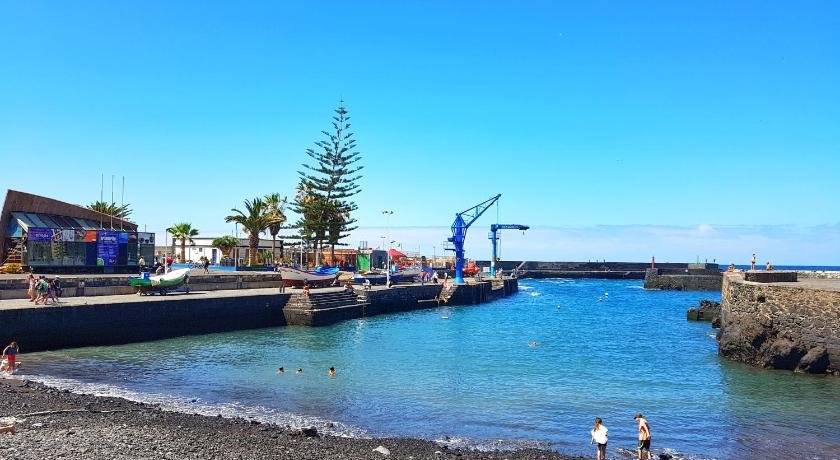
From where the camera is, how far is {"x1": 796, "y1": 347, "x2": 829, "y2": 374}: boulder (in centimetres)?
2135

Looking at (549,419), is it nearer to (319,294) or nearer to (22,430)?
(22,430)

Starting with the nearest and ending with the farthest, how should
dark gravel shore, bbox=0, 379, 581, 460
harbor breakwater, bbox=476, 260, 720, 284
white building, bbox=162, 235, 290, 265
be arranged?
dark gravel shore, bbox=0, 379, 581, 460 < white building, bbox=162, 235, 290, 265 < harbor breakwater, bbox=476, 260, 720, 284

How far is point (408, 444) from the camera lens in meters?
13.6

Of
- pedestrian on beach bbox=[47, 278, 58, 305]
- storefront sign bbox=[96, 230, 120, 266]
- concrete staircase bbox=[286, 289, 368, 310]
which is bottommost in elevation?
concrete staircase bbox=[286, 289, 368, 310]

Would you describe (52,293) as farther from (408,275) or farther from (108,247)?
(408,275)

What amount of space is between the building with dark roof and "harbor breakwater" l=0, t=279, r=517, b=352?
901cm

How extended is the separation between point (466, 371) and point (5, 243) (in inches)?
1188

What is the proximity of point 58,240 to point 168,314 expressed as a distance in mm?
13405

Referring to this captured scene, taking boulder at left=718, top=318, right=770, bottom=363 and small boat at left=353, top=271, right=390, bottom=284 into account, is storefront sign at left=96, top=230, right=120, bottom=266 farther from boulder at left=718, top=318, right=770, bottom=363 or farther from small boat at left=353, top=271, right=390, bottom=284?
boulder at left=718, top=318, right=770, bottom=363

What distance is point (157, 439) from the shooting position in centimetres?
1259

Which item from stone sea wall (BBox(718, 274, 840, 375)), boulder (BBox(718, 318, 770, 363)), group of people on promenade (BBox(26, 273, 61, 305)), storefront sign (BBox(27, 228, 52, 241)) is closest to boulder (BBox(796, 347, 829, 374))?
stone sea wall (BBox(718, 274, 840, 375))

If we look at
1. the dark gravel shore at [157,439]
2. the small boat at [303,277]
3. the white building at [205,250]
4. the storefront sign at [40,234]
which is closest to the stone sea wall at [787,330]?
the dark gravel shore at [157,439]

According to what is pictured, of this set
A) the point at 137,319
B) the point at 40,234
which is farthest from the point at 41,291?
the point at 40,234

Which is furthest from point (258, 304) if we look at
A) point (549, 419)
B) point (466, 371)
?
point (549, 419)
